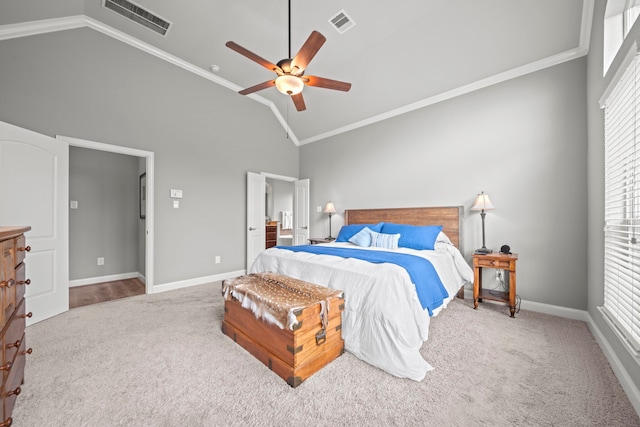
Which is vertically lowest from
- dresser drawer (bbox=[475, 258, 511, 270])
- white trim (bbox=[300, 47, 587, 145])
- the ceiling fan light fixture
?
dresser drawer (bbox=[475, 258, 511, 270])

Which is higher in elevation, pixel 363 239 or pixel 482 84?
pixel 482 84

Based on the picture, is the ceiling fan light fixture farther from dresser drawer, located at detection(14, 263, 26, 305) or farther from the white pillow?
dresser drawer, located at detection(14, 263, 26, 305)

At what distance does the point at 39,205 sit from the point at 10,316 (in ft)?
7.10

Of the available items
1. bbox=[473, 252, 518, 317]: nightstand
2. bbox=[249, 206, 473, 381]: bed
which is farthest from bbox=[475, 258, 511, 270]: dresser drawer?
bbox=[249, 206, 473, 381]: bed

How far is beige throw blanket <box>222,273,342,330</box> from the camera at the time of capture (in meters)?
1.70

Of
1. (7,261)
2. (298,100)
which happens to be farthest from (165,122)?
(7,261)

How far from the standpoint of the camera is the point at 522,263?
3.05m

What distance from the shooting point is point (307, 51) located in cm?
216

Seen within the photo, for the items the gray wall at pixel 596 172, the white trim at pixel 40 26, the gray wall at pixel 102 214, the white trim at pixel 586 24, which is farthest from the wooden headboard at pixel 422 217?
the white trim at pixel 40 26

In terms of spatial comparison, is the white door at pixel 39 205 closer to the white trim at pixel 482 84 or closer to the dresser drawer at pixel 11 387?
the dresser drawer at pixel 11 387

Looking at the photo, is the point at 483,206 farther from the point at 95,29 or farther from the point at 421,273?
the point at 95,29

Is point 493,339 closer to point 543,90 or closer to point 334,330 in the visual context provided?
point 334,330

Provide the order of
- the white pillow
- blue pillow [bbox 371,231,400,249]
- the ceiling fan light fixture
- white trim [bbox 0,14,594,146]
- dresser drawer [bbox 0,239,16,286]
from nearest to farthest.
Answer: dresser drawer [bbox 0,239,16,286], the ceiling fan light fixture, white trim [bbox 0,14,594,146], blue pillow [bbox 371,231,400,249], the white pillow

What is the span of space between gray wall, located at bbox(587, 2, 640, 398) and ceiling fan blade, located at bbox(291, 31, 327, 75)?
227 cm
